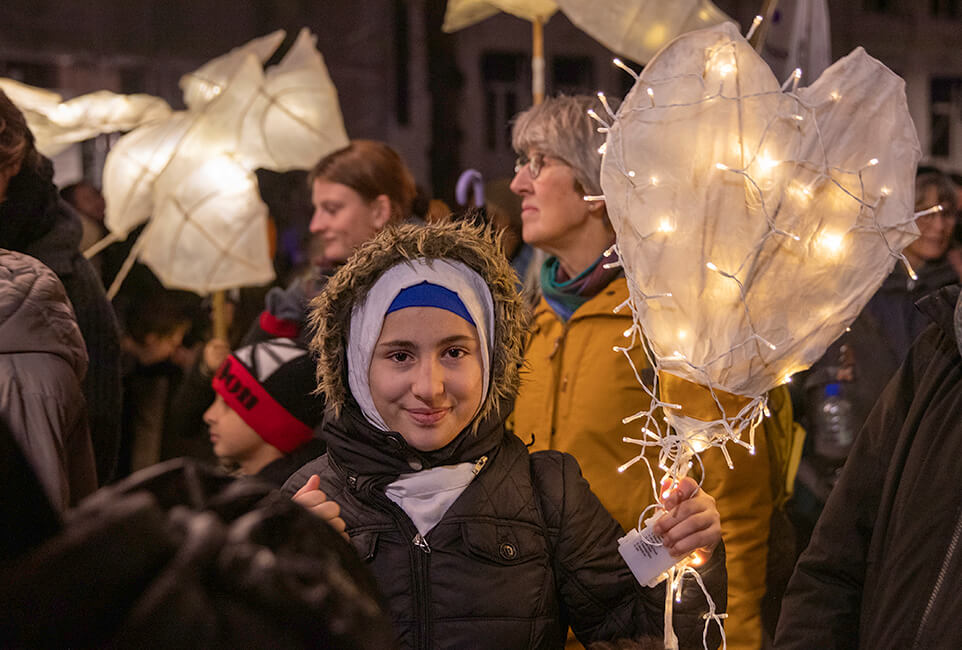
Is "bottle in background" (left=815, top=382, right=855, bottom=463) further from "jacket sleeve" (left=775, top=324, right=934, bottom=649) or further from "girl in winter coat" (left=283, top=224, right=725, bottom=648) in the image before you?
"girl in winter coat" (left=283, top=224, right=725, bottom=648)

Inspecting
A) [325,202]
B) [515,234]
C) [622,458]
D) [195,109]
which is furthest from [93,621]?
[195,109]

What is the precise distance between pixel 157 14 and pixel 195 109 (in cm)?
634

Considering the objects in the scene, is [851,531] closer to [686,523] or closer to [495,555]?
[686,523]

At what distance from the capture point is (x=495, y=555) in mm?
1765

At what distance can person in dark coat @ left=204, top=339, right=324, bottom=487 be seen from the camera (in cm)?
290

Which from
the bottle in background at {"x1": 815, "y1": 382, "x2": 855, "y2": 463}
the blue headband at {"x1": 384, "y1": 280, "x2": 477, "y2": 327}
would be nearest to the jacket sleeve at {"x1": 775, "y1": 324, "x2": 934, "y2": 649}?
the blue headband at {"x1": 384, "y1": 280, "x2": 477, "y2": 327}

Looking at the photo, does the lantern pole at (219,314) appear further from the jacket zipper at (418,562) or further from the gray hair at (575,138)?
the jacket zipper at (418,562)

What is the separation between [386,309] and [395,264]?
11 centimetres

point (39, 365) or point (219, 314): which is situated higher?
point (39, 365)

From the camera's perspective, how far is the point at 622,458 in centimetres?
242

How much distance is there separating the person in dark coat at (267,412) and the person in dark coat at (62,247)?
32 centimetres

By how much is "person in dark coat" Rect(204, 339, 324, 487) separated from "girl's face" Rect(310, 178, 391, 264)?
56 cm

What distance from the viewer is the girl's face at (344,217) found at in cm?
340

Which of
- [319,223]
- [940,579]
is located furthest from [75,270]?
[940,579]
